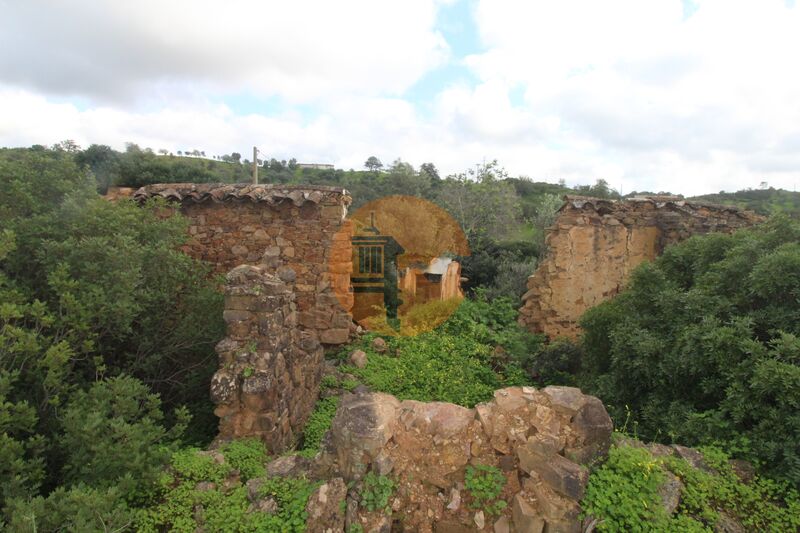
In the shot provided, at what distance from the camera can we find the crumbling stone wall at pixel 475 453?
3100mm

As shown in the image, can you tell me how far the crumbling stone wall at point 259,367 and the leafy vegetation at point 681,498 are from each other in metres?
3.40

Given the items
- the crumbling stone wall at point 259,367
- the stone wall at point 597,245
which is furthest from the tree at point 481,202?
the crumbling stone wall at point 259,367

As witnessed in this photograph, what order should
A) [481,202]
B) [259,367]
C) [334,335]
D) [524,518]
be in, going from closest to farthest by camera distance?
[524,518] → [259,367] → [334,335] → [481,202]

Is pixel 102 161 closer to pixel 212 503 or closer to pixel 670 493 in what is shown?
pixel 212 503

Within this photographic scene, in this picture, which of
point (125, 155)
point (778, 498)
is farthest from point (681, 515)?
point (125, 155)

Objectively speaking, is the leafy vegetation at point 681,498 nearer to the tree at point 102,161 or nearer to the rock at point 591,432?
the rock at point 591,432

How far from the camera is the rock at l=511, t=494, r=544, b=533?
2994mm

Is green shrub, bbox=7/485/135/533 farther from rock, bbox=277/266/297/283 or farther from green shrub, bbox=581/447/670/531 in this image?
rock, bbox=277/266/297/283

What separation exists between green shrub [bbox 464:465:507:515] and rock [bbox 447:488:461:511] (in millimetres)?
86

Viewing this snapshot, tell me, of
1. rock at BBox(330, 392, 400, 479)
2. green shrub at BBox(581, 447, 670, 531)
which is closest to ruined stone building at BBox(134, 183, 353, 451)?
rock at BBox(330, 392, 400, 479)

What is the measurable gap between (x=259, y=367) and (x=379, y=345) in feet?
12.9

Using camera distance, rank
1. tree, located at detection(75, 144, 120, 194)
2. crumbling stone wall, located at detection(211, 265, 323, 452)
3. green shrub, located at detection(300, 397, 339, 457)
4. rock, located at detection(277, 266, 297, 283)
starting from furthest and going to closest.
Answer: tree, located at detection(75, 144, 120, 194) → rock, located at detection(277, 266, 297, 283) → green shrub, located at detection(300, 397, 339, 457) → crumbling stone wall, located at detection(211, 265, 323, 452)

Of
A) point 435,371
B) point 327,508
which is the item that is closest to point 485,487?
point 327,508

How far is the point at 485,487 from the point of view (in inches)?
126
